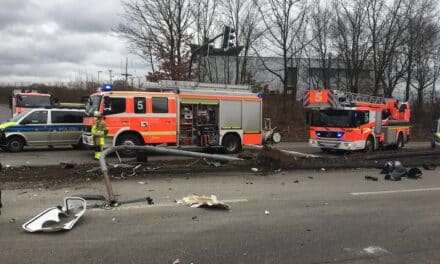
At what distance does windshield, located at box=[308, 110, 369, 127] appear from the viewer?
19703mm

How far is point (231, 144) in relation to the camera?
64.8 feet

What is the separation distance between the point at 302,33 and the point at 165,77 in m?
11.6

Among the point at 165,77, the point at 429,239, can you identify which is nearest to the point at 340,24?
the point at 165,77

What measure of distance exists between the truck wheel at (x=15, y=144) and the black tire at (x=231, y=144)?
27.4 feet

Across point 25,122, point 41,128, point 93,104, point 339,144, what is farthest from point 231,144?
point 25,122

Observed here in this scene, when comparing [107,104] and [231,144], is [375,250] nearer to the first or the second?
[107,104]

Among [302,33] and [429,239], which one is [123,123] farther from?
[302,33]

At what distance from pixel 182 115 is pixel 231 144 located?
2.68 m

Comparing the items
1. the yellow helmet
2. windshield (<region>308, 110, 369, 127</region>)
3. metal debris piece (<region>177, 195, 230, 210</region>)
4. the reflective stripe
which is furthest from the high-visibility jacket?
windshield (<region>308, 110, 369, 127</region>)

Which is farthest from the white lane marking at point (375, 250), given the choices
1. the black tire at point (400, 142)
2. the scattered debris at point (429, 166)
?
the black tire at point (400, 142)

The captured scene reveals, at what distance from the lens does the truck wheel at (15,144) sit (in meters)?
18.4

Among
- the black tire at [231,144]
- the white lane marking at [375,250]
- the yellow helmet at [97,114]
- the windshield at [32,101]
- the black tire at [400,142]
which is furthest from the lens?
the windshield at [32,101]

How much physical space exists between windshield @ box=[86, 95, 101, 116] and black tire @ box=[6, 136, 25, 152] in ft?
11.9

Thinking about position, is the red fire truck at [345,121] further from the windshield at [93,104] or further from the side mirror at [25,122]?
the side mirror at [25,122]
